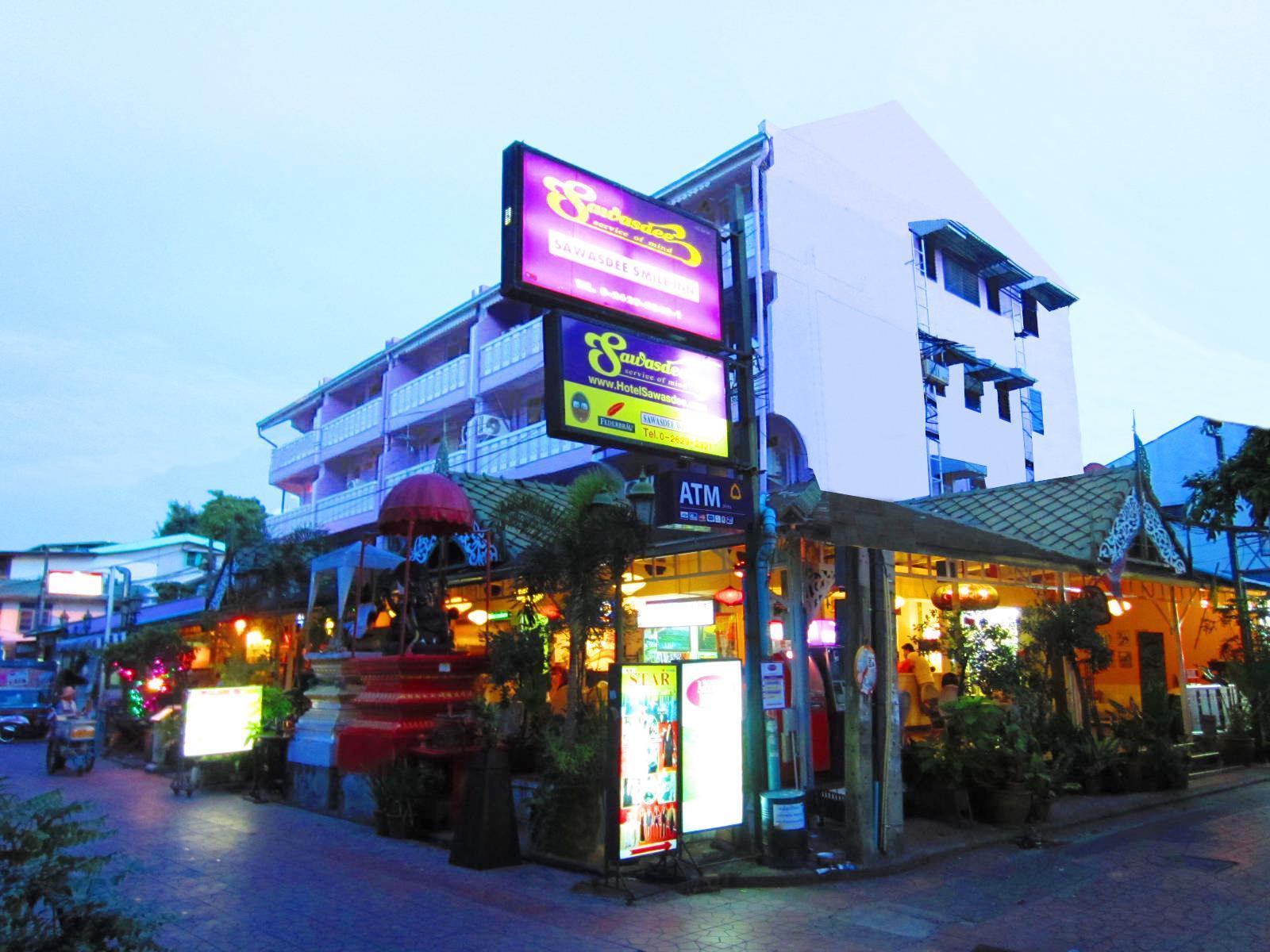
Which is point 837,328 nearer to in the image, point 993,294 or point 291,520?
point 993,294

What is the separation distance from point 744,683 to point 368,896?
154 inches

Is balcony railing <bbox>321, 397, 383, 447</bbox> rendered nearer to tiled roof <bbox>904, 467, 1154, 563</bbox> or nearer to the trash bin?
tiled roof <bbox>904, 467, 1154, 563</bbox>

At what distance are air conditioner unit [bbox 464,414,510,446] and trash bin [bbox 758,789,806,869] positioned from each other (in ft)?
65.3

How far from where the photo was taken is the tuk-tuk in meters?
26.3

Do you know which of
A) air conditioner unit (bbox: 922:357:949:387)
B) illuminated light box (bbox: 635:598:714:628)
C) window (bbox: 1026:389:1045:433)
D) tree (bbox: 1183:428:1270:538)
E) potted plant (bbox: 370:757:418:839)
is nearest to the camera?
potted plant (bbox: 370:757:418:839)

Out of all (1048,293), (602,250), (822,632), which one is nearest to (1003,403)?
(1048,293)

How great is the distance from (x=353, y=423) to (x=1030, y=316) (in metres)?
24.4

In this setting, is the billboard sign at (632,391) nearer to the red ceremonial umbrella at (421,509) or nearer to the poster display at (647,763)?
the poster display at (647,763)

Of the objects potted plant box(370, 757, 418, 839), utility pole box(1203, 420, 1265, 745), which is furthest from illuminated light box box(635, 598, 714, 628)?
utility pole box(1203, 420, 1265, 745)

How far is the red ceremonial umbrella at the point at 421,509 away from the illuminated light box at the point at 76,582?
23.5 m

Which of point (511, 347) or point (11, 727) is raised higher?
point (511, 347)

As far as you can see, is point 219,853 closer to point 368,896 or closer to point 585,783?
point 368,896

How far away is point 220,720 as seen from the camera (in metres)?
13.7

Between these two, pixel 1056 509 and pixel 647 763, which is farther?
pixel 1056 509
